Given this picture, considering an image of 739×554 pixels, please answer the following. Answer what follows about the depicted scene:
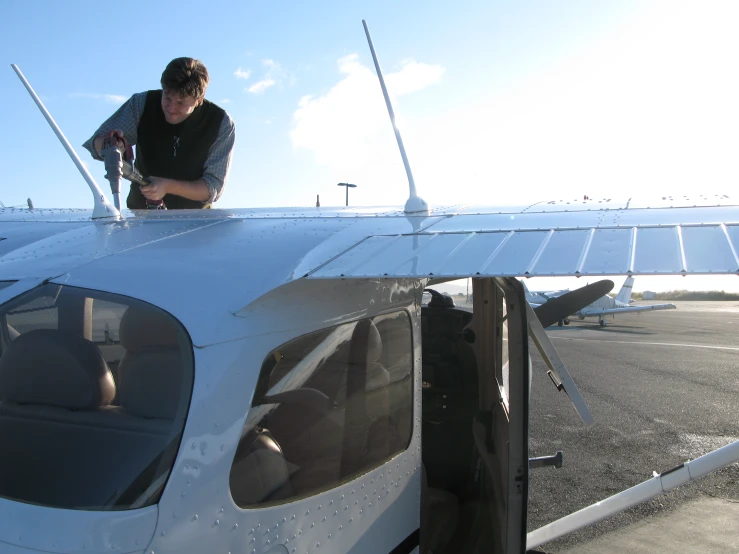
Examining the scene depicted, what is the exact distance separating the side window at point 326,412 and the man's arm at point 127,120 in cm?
209

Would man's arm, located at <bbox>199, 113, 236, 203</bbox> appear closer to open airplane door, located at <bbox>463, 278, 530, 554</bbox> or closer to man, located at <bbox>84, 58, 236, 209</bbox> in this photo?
man, located at <bbox>84, 58, 236, 209</bbox>

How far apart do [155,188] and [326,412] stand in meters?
1.76

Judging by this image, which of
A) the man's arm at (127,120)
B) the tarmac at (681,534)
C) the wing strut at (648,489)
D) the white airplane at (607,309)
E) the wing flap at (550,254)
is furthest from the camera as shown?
the white airplane at (607,309)

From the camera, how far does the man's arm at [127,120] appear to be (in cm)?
348

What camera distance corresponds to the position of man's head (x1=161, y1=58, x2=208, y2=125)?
315 cm

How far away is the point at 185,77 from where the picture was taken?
10.4 ft

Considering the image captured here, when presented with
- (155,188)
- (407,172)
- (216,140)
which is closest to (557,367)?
(407,172)

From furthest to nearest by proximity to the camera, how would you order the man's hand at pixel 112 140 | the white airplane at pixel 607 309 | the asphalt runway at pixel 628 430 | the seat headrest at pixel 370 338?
the white airplane at pixel 607 309 → the asphalt runway at pixel 628 430 → the man's hand at pixel 112 140 → the seat headrest at pixel 370 338

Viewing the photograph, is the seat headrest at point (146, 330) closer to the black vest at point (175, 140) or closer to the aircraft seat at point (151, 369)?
the aircraft seat at point (151, 369)

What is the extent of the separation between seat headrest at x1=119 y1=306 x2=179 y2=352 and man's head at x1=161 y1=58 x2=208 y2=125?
1.76m

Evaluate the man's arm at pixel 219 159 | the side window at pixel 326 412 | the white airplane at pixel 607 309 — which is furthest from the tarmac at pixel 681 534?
the white airplane at pixel 607 309

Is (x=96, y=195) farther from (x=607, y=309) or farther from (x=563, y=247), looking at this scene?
(x=607, y=309)

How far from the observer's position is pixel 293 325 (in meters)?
1.90

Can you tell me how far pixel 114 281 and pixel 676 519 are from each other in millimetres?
4911
